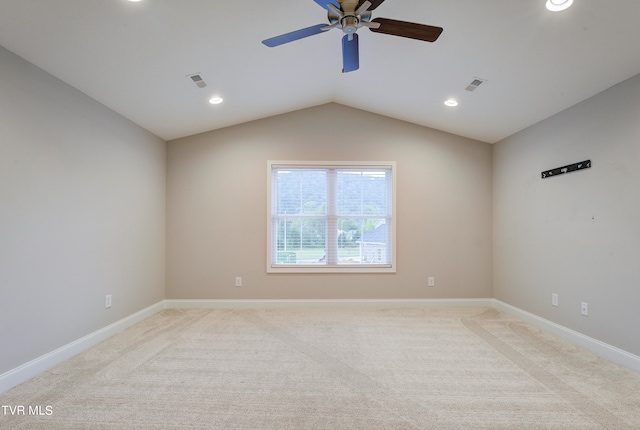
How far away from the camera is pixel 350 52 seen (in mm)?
2428

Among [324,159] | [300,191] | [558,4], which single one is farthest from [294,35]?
[300,191]

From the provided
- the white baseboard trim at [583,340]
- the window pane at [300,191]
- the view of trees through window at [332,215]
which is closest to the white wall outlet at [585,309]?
the white baseboard trim at [583,340]

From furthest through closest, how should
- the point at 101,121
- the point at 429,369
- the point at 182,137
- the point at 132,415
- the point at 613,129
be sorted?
the point at 182,137 → the point at 101,121 → the point at 613,129 → the point at 429,369 → the point at 132,415

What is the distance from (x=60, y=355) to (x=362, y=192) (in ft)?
12.4

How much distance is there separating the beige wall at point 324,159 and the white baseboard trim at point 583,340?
29.0 inches

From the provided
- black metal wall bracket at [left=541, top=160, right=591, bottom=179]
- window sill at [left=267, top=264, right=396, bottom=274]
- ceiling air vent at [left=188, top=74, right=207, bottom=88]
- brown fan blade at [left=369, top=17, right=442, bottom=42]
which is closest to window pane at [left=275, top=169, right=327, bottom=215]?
window sill at [left=267, top=264, right=396, bottom=274]

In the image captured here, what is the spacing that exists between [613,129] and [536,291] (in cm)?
189

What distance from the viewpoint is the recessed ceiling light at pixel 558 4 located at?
201cm

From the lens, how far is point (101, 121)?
3246 millimetres

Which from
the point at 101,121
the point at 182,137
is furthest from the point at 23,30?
the point at 182,137

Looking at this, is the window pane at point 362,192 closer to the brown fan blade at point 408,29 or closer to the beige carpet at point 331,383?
the beige carpet at point 331,383

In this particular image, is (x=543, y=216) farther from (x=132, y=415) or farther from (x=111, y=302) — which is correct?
(x=111, y=302)

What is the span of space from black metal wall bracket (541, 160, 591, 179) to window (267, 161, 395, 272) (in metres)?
1.85

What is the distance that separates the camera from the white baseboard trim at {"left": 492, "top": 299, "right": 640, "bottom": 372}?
2580mm
